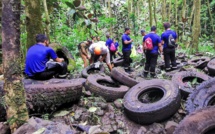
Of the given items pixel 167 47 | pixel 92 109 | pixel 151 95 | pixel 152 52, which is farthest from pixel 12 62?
pixel 167 47

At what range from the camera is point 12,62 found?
3.16 m

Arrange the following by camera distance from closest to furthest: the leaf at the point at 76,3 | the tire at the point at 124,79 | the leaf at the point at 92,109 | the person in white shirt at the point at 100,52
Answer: the leaf at the point at 92,109 → the tire at the point at 124,79 → the person in white shirt at the point at 100,52 → the leaf at the point at 76,3

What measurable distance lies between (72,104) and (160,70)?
16.2ft

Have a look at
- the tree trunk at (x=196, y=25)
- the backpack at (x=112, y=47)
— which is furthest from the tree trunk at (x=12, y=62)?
the tree trunk at (x=196, y=25)

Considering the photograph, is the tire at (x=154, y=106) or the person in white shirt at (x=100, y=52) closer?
the tire at (x=154, y=106)

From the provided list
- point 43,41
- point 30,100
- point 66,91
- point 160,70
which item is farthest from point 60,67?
point 160,70

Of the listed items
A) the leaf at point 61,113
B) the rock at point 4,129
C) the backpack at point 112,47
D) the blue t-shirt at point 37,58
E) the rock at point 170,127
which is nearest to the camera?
the rock at point 4,129

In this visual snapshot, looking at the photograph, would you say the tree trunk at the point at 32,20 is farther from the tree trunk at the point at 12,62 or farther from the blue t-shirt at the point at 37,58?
the tree trunk at the point at 12,62

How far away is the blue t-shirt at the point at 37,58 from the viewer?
16.4 feet

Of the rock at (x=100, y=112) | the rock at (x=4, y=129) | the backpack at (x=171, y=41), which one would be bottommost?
the rock at (x=100, y=112)

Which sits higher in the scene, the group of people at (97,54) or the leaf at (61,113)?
the group of people at (97,54)

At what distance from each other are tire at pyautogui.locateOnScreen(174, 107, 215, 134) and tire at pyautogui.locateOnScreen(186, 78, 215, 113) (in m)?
0.96

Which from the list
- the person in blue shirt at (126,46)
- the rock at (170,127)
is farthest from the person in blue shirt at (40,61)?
the person in blue shirt at (126,46)

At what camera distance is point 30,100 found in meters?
4.19
